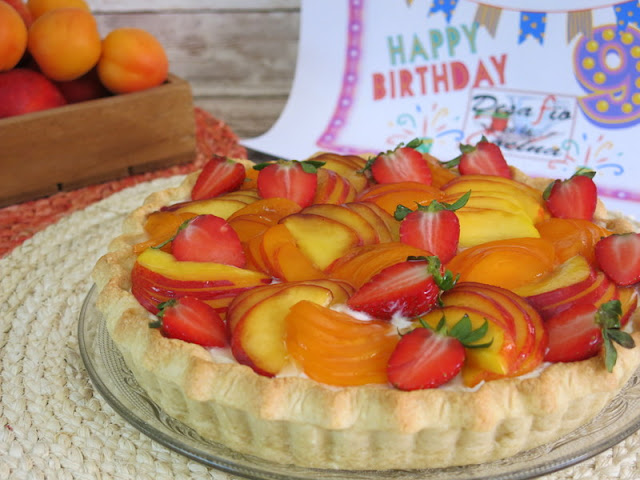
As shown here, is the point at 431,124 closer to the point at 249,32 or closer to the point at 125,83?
the point at 249,32

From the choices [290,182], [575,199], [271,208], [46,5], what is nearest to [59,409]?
[271,208]

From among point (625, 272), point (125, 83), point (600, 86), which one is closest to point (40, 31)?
point (125, 83)

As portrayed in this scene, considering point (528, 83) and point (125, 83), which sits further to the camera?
point (528, 83)

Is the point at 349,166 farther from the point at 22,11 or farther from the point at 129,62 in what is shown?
the point at 22,11

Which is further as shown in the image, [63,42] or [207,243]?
[63,42]

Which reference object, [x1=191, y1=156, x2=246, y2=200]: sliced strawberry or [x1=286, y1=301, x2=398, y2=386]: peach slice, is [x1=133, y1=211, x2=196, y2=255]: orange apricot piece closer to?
[x1=191, y1=156, x2=246, y2=200]: sliced strawberry

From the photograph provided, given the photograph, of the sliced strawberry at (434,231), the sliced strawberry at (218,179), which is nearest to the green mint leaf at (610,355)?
the sliced strawberry at (434,231)

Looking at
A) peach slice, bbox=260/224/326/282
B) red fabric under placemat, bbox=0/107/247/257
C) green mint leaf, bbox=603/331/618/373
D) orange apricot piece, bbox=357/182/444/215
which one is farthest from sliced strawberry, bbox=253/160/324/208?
red fabric under placemat, bbox=0/107/247/257

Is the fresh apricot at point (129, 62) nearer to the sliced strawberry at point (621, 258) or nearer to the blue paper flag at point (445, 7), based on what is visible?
the blue paper flag at point (445, 7)
